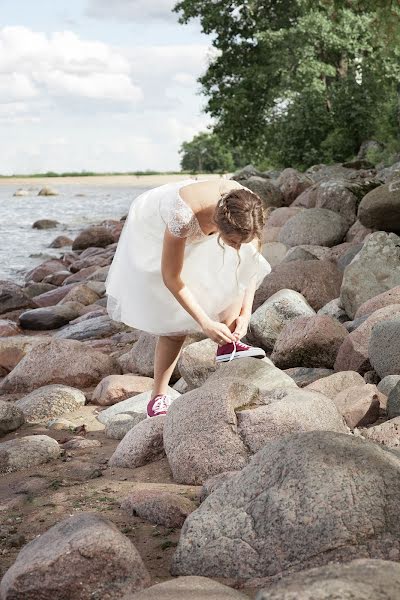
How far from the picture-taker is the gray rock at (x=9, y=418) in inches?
230

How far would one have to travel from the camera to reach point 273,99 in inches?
1122

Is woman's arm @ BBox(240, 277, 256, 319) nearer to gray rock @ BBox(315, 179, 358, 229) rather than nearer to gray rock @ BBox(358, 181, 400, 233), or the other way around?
gray rock @ BBox(358, 181, 400, 233)

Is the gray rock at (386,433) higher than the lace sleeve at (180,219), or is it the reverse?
the lace sleeve at (180,219)

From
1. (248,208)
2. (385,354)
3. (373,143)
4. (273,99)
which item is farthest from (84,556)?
(273,99)

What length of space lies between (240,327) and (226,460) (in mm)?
1170

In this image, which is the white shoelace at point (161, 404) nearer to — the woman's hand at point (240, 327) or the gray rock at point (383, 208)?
the woman's hand at point (240, 327)

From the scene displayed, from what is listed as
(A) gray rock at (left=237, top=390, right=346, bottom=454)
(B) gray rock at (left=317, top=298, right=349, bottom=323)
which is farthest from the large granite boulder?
(A) gray rock at (left=237, top=390, right=346, bottom=454)

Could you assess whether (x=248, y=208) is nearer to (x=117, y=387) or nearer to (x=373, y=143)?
(x=117, y=387)

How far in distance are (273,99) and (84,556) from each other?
26659mm

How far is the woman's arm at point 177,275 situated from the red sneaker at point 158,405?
682mm

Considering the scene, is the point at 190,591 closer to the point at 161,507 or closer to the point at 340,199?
the point at 161,507

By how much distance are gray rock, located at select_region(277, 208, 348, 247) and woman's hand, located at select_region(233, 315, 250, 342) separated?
5519 millimetres

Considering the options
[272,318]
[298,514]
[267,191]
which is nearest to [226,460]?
[298,514]

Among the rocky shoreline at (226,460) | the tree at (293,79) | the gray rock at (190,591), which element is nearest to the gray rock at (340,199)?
the rocky shoreline at (226,460)
